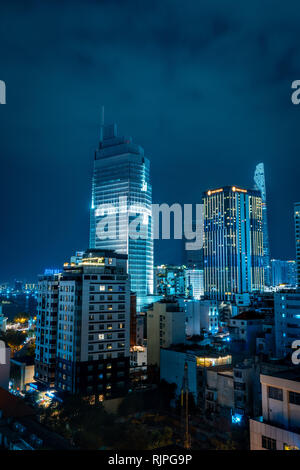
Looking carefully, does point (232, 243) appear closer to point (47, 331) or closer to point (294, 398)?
point (47, 331)

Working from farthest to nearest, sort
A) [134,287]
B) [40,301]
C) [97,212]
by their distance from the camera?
1. [97,212]
2. [134,287]
3. [40,301]

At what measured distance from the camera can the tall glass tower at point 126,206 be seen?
5972cm

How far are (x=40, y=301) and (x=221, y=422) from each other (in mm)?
15956

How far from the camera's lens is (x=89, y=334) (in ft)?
76.7

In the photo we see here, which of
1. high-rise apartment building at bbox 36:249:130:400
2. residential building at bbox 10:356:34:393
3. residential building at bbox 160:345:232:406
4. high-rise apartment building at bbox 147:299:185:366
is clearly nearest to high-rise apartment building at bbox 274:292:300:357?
residential building at bbox 160:345:232:406

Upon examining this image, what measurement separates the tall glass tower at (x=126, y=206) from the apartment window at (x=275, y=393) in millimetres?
46885

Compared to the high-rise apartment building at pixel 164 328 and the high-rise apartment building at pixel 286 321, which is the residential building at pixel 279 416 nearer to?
the high-rise apartment building at pixel 286 321

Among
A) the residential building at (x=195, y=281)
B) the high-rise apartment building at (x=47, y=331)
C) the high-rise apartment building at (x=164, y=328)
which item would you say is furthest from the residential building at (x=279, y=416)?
the residential building at (x=195, y=281)

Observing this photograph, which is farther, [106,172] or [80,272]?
[106,172]

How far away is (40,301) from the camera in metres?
28.2

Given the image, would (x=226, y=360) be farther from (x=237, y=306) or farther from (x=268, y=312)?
(x=237, y=306)
